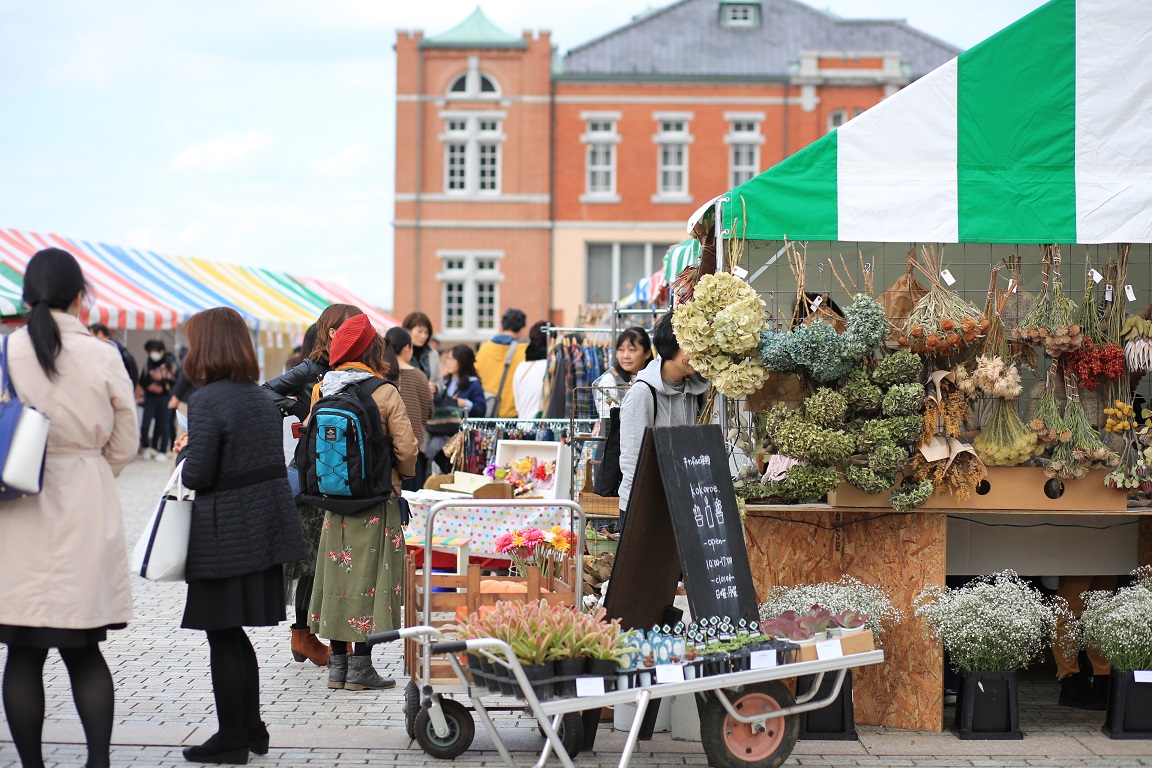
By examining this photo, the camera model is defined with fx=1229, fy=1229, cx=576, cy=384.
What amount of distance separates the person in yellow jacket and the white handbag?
7552mm

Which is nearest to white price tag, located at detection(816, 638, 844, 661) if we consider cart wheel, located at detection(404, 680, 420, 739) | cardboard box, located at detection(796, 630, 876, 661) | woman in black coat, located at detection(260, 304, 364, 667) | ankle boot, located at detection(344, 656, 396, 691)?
cardboard box, located at detection(796, 630, 876, 661)

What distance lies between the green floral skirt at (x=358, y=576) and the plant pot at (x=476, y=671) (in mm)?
1321

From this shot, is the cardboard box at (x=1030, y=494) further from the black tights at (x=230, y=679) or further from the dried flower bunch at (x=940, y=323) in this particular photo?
the black tights at (x=230, y=679)

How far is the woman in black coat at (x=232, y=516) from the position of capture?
181 inches

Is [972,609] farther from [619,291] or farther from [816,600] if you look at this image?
[619,291]

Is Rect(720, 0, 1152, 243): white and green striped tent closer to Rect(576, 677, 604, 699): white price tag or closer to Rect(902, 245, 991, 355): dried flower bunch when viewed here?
Rect(902, 245, 991, 355): dried flower bunch

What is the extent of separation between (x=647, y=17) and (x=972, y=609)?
34919 millimetres

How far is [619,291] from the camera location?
36.7 m

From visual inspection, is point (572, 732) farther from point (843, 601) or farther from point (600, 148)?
point (600, 148)

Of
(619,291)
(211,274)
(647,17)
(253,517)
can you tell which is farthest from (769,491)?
(647,17)

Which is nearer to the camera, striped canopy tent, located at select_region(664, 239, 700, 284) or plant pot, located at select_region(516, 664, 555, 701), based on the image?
plant pot, located at select_region(516, 664, 555, 701)

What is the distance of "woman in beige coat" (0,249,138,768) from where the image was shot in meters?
4.09

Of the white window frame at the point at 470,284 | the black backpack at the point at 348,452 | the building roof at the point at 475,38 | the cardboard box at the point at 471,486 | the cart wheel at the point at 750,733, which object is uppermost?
the building roof at the point at 475,38

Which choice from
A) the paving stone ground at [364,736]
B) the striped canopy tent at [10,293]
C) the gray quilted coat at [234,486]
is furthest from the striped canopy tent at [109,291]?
the gray quilted coat at [234,486]
